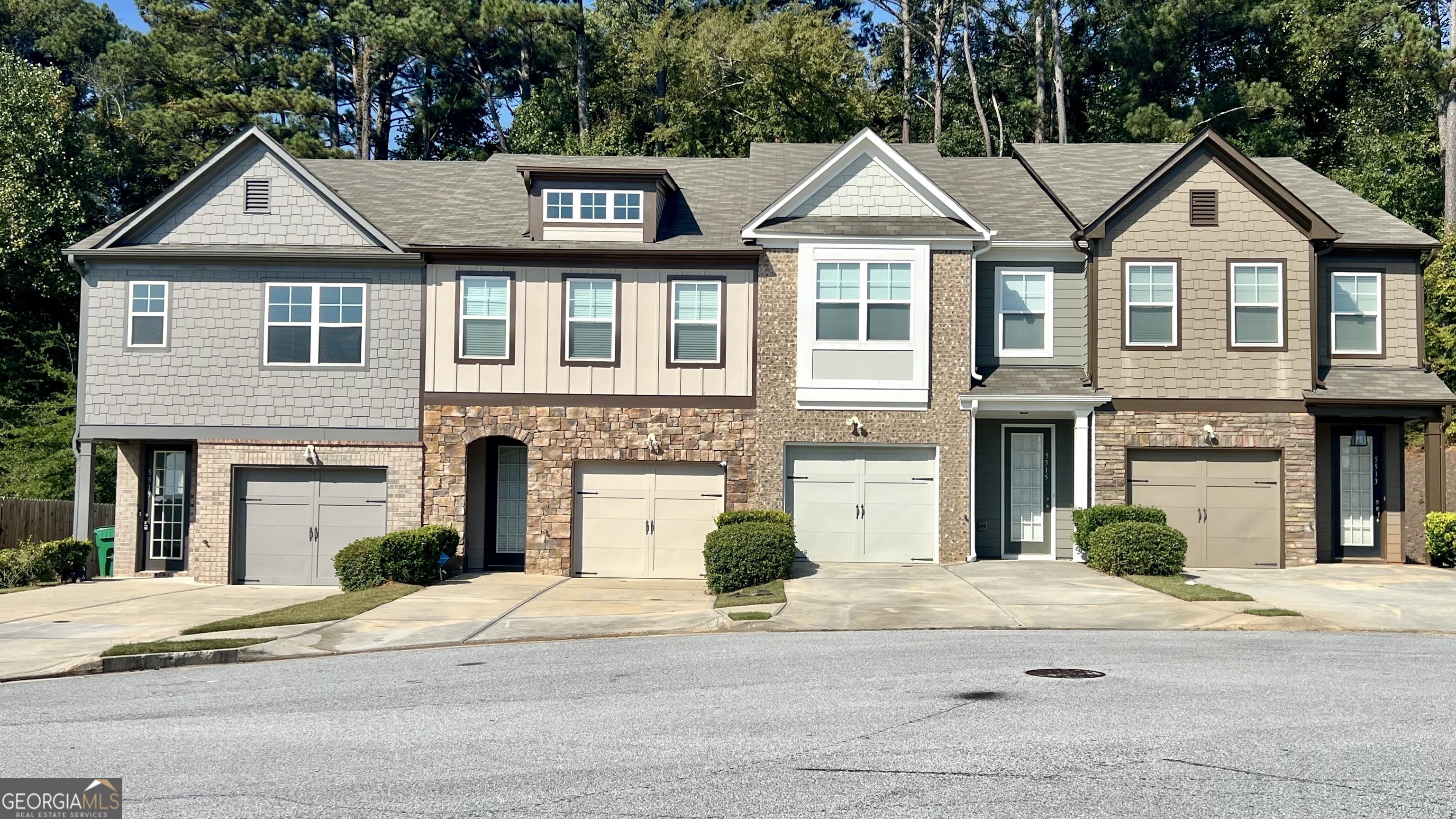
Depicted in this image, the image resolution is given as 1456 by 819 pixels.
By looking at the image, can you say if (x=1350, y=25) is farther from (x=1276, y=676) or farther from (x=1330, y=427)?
(x=1276, y=676)

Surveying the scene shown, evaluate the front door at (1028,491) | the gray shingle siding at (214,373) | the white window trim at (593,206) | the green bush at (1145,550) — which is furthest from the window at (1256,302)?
the gray shingle siding at (214,373)

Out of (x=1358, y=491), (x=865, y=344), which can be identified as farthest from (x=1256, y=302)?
(x=865, y=344)

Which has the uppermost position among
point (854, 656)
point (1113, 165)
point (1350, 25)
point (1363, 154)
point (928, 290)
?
point (1350, 25)

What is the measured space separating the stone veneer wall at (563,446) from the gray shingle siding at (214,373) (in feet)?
3.20

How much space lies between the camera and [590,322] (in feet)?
80.9

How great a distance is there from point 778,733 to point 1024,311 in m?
17.1

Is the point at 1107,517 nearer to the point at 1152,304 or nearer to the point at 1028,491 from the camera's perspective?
the point at 1028,491

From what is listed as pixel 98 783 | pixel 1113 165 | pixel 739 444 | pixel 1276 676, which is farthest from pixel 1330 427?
pixel 98 783

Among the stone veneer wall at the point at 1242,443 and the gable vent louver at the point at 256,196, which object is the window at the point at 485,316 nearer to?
the gable vent louver at the point at 256,196

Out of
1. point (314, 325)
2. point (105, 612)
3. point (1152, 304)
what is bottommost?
point (105, 612)

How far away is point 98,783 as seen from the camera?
839 cm

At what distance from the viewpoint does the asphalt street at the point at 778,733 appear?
26.1ft

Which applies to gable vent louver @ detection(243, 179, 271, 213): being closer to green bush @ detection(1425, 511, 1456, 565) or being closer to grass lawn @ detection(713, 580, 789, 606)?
grass lawn @ detection(713, 580, 789, 606)

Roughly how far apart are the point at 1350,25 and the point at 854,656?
35.6m
